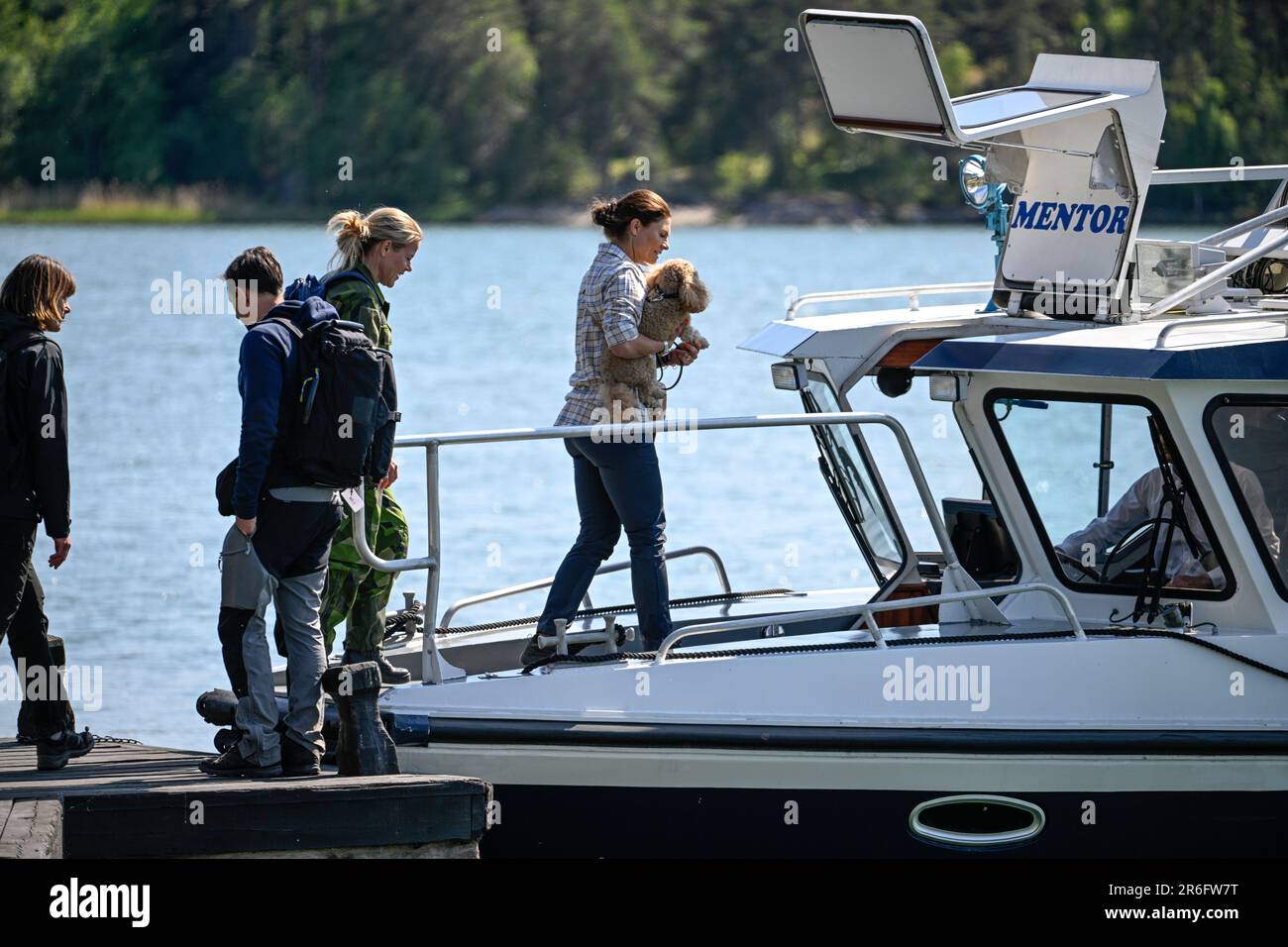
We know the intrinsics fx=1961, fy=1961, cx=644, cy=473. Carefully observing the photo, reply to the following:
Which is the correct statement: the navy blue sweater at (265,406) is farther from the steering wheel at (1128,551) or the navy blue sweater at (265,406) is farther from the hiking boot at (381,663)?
the steering wheel at (1128,551)

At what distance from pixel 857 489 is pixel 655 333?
1584 mm

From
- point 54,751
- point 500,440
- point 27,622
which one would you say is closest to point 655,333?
point 500,440

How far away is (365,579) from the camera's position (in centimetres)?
708

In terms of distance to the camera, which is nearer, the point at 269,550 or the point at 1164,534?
the point at 269,550

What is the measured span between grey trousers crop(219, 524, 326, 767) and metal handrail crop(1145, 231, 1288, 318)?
10.6ft

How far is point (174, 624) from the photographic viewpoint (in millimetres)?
14469

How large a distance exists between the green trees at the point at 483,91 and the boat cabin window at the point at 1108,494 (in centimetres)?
4190

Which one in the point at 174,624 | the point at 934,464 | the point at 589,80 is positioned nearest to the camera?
the point at 174,624

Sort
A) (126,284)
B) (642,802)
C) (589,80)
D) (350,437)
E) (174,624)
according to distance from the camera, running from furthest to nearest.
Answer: (589,80), (126,284), (174,624), (642,802), (350,437)
